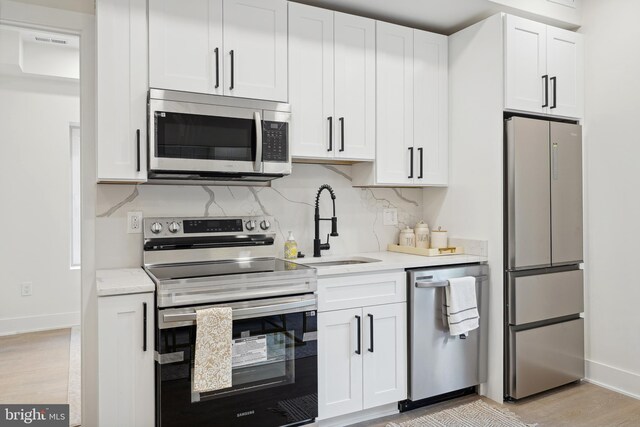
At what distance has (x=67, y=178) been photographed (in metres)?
4.69

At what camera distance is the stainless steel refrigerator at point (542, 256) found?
9.27 feet

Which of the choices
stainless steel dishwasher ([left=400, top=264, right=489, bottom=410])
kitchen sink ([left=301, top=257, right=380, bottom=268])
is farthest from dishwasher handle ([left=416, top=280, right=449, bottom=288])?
kitchen sink ([left=301, top=257, right=380, bottom=268])

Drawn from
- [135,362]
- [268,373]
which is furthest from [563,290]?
[135,362]

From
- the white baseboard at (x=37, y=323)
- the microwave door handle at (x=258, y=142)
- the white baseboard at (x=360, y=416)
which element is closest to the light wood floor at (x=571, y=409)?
the white baseboard at (x=360, y=416)

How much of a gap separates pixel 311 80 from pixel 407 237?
1.30 metres

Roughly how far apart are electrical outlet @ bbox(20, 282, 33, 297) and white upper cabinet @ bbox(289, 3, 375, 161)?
3.47 metres

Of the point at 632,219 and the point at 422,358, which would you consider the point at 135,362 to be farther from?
the point at 632,219

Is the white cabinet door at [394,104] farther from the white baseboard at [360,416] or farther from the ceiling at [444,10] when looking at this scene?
the white baseboard at [360,416]

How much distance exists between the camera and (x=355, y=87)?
9.35 feet

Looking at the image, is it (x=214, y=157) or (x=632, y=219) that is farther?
(x=632, y=219)

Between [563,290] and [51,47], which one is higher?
[51,47]

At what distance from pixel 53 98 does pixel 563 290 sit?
16.1 feet

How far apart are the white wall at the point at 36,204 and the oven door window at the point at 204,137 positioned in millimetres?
3003

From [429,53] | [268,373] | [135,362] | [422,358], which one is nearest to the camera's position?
[135,362]
